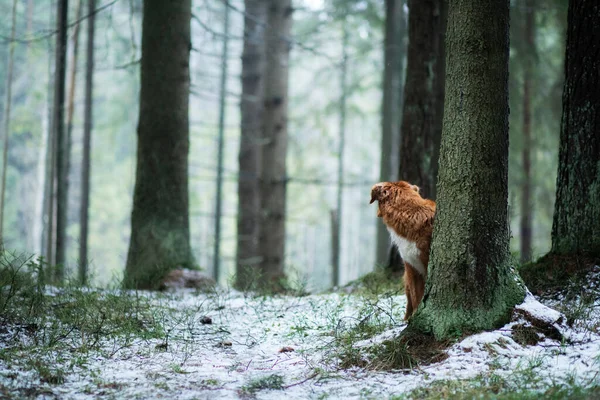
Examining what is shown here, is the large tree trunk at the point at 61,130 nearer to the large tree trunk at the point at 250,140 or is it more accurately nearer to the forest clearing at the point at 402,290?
the forest clearing at the point at 402,290

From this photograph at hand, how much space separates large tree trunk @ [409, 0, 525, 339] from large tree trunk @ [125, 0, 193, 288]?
200 inches

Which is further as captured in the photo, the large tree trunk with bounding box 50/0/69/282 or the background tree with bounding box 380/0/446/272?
the large tree trunk with bounding box 50/0/69/282

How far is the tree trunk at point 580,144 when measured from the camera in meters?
5.48

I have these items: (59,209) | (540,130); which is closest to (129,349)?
(59,209)

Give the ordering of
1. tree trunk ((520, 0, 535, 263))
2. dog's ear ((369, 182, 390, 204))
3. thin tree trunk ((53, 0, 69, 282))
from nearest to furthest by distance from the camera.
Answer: dog's ear ((369, 182, 390, 204))
thin tree trunk ((53, 0, 69, 282))
tree trunk ((520, 0, 535, 263))

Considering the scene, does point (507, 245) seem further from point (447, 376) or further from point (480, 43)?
point (480, 43)

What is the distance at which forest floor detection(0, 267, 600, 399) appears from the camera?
3756mm

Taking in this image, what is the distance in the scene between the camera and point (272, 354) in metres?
4.92

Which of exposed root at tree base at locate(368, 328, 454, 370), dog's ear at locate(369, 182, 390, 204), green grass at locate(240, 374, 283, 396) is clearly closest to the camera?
green grass at locate(240, 374, 283, 396)

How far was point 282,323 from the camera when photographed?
594 cm

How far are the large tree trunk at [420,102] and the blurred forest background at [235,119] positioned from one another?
1939 millimetres

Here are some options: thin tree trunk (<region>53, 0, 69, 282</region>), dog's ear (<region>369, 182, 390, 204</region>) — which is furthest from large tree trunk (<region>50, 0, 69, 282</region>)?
dog's ear (<region>369, 182, 390, 204</region>)

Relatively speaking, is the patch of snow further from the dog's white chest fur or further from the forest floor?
the dog's white chest fur

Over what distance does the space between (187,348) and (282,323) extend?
132 cm
